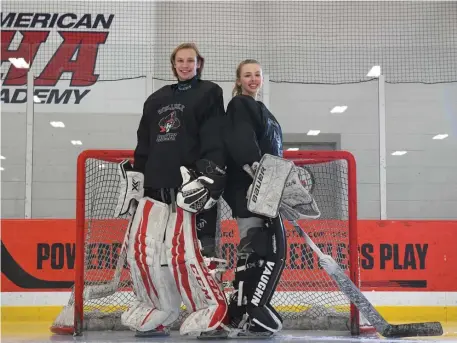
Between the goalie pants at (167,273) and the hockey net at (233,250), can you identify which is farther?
the hockey net at (233,250)

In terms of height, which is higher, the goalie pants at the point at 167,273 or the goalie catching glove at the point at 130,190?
the goalie catching glove at the point at 130,190

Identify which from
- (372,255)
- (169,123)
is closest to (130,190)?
(169,123)

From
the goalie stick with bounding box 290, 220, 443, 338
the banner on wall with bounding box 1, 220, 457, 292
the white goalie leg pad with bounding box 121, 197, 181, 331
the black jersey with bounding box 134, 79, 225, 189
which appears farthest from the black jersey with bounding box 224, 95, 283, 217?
the banner on wall with bounding box 1, 220, 457, 292

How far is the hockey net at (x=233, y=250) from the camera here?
3.34m

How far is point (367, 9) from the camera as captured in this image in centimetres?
804

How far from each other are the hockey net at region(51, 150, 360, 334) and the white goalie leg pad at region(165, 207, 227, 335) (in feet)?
1.39

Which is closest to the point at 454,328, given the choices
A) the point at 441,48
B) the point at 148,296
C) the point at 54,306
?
the point at 148,296

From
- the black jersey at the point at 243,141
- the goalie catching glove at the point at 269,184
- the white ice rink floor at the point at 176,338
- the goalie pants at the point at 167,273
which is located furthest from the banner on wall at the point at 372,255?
the goalie catching glove at the point at 269,184

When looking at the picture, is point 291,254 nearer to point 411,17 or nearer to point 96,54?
point 96,54

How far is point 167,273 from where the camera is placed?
2912 millimetres

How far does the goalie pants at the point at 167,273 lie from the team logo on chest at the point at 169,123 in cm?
28

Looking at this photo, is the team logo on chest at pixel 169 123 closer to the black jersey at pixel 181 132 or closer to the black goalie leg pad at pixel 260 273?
the black jersey at pixel 181 132

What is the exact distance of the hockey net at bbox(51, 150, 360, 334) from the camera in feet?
10.9

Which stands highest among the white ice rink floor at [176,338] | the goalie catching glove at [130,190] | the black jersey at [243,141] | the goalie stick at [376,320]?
the black jersey at [243,141]
